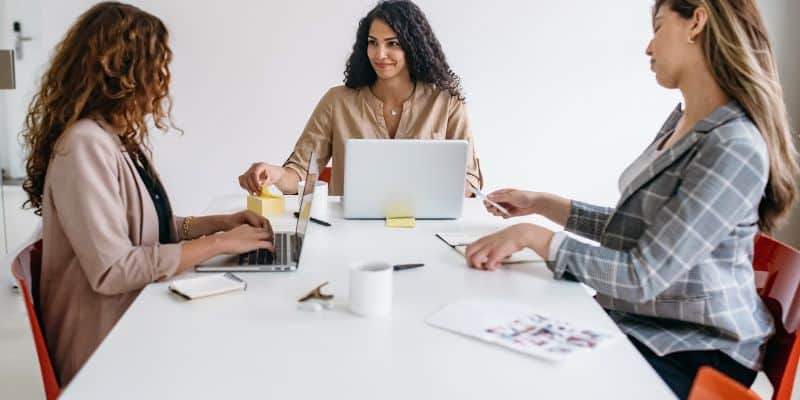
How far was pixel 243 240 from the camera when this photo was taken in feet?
5.06

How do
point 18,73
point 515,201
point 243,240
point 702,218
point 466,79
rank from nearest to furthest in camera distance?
point 702,218 < point 243,240 < point 515,201 < point 466,79 < point 18,73

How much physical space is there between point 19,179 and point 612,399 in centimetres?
562

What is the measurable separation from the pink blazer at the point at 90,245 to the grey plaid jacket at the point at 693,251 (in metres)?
0.86

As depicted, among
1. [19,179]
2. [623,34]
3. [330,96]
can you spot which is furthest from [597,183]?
[19,179]

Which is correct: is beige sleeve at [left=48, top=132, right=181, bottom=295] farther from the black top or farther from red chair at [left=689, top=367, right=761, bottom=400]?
red chair at [left=689, top=367, right=761, bottom=400]

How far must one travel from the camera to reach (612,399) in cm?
97

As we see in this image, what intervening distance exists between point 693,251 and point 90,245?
1.13 meters

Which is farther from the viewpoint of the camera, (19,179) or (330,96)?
(19,179)

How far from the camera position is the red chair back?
1.37 metres

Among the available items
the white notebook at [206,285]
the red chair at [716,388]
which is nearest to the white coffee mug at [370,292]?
the white notebook at [206,285]

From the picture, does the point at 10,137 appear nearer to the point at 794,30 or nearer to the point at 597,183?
the point at 597,183

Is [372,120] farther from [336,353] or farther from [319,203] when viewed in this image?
[336,353]

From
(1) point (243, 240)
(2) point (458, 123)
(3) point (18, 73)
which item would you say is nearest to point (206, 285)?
(1) point (243, 240)

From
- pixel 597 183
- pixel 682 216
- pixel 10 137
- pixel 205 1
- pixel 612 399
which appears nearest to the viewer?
pixel 612 399
